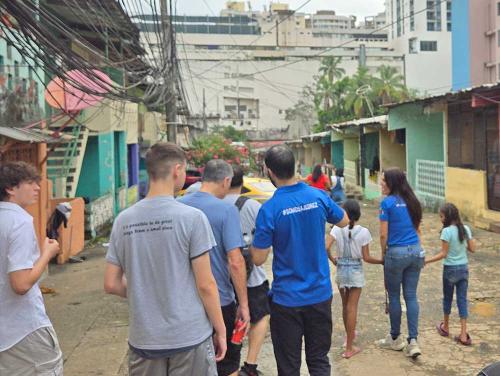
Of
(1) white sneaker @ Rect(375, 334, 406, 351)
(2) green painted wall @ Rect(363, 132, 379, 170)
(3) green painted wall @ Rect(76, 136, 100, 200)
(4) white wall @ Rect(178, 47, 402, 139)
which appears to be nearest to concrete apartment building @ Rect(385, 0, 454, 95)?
(4) white wall @ Rect(178, 47, 402, 139)

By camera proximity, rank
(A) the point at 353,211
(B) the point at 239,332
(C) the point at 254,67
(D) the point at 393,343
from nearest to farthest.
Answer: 1. (B) the point at 239,332
2. (A) the point at 353,211
3. (D) the point at 393,343
4. (C) the point at 254,67

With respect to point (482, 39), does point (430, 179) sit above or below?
below

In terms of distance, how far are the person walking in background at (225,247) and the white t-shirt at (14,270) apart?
1.10m

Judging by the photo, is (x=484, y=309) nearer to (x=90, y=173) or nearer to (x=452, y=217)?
(x=452, y=217)

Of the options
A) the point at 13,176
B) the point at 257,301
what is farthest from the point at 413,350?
the point at 13,176

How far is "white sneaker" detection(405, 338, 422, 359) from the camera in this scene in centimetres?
461

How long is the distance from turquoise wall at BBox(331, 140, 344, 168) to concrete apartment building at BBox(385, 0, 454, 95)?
55032 mm

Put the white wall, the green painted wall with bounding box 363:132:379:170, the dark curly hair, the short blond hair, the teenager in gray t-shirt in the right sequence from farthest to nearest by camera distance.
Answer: the white wall → the green painted wall with bounding box 363:132:379:170 → the dark curly hair → the short blond hair → the teenager in gray t-shirt

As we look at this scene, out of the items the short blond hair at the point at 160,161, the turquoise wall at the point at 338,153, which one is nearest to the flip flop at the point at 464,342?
the short blond hair at the point at 160,161

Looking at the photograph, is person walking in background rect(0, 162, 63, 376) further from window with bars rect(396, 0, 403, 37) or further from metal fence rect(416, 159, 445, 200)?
window with bars rect(396, 0, 403, 37)

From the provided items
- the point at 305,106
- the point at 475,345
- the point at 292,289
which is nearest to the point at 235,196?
the point at 292,289

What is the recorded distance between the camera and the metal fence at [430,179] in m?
14.6

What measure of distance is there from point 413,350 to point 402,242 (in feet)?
3.07

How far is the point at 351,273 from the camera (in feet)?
15.4
